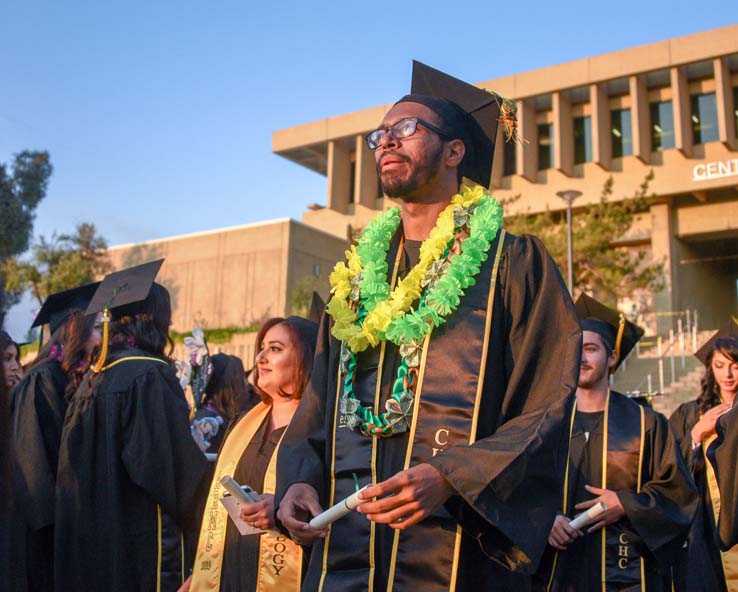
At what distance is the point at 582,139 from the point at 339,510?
3464 centimetres

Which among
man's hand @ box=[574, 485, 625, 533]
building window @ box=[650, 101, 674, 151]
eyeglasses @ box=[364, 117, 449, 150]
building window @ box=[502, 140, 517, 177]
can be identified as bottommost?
man's hand @ box=[574, 485, 625, 533]

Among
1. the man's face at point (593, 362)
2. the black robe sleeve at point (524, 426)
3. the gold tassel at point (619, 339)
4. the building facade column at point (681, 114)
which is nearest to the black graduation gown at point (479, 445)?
the black robe sleeve at point (524, 426)

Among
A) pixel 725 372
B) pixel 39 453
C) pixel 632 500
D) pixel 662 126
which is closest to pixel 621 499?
pixel 632 500

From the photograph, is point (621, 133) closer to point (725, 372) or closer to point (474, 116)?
point (725, 372)

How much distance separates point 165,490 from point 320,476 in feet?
6.66

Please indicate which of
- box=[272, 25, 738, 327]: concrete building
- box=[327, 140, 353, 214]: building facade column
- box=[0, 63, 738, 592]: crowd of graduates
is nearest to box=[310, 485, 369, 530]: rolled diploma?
box=[0, 63, 738, 592]: crowd of graduates

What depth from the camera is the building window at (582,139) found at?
34.7 m

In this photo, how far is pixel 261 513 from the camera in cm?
333

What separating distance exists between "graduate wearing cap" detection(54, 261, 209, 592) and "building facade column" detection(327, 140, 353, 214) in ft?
114

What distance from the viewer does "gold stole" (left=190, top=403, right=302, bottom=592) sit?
4137 mm

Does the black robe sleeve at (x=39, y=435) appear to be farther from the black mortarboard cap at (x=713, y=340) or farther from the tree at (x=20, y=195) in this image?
the tree at (x=20, y=195)

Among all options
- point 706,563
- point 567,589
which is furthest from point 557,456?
point 706,563

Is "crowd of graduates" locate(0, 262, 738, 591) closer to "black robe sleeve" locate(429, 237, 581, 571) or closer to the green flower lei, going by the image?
the green flower lei

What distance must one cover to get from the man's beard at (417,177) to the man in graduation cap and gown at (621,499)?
6.67ft
